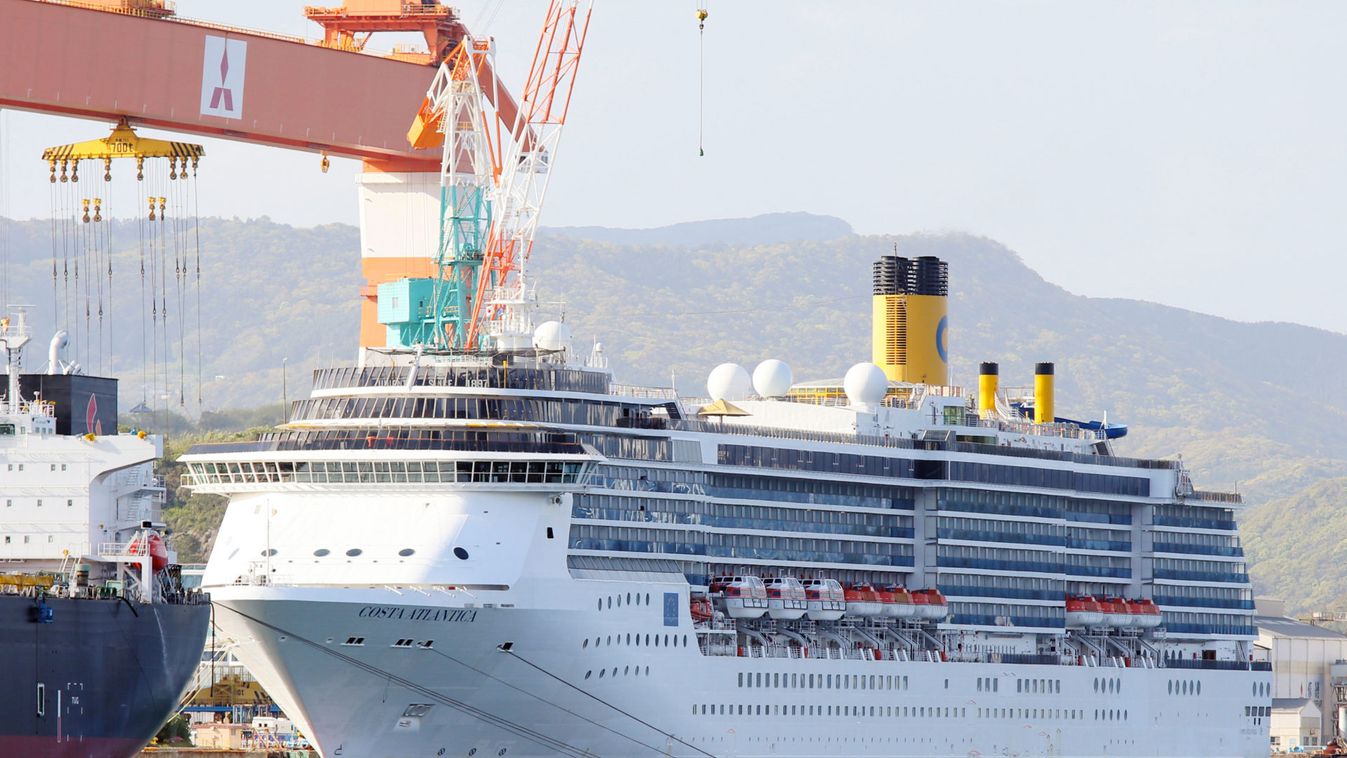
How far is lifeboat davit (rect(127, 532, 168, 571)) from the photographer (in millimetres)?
61375

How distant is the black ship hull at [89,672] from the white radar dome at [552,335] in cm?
1271

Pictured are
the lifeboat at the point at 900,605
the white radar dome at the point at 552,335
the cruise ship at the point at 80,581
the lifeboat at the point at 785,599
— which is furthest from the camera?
the lifeboat at the point at 900,605

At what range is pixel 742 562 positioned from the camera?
68000mm

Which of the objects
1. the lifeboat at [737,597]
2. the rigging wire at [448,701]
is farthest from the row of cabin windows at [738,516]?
the rigging wire at [448,701]

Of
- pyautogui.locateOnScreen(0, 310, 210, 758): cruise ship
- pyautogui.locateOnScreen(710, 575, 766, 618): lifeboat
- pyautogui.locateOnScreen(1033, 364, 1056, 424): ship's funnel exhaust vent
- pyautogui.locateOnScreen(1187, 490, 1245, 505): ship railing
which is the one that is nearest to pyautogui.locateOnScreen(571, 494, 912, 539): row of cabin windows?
pyautogui.locateOnScreen(710, 575, 766, 618): lifeboat

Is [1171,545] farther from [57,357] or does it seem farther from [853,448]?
[57,357]

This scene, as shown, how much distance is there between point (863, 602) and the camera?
71.2m

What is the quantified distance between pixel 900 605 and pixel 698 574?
8.89 m

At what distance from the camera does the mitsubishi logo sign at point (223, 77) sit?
3543 inches

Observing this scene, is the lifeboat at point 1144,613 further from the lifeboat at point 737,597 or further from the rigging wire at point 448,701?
the rigging wire at point 448,701

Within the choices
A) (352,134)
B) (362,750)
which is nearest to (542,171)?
(352,134)

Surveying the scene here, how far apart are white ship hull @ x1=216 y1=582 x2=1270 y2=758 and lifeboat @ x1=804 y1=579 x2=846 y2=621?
4.42 feet

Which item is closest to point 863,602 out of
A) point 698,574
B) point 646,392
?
point 698,574

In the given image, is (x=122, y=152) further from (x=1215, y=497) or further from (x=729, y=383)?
(x=1215, y=497)
